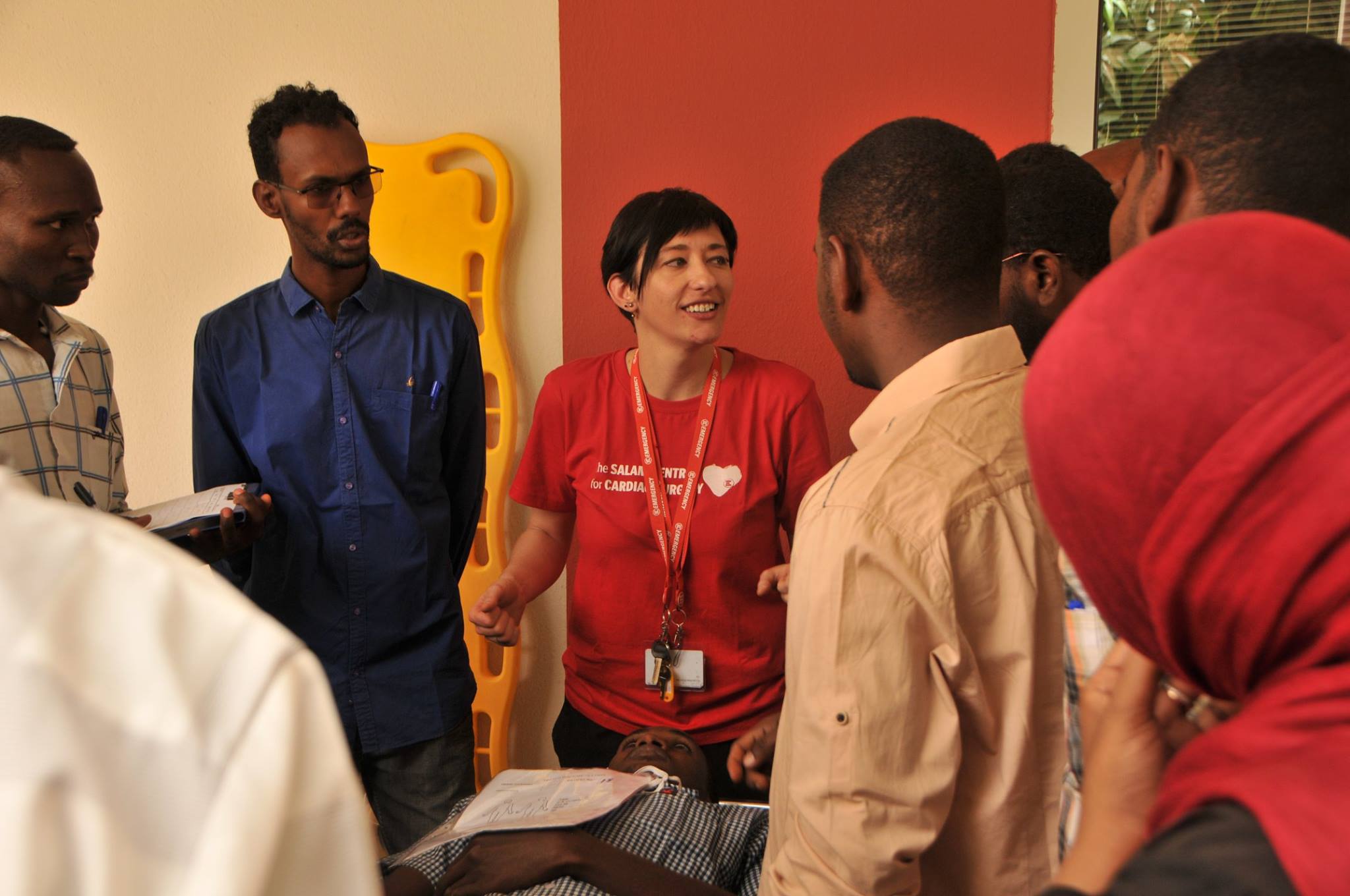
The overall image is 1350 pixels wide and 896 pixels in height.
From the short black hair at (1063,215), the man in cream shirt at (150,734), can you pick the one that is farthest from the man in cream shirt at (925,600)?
the man in cream shirt at (150,734)

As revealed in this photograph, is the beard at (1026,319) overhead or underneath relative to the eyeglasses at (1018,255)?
underneath

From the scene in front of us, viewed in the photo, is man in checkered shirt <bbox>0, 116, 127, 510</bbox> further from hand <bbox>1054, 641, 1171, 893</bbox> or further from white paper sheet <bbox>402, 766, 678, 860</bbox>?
hand <bbox>1054, 641, 1171, 893</bbox>

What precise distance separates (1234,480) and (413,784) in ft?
7.78

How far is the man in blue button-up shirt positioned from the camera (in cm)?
249

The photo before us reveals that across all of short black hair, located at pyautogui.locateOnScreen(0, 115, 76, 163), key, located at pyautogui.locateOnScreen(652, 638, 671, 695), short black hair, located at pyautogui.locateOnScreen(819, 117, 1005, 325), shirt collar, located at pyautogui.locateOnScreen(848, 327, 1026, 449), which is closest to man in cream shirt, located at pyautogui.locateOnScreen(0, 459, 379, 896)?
shirt collar, located at pyautogui.locateOnScreen(848, 327, 1026, 449)

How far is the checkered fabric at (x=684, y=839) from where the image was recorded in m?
1.96

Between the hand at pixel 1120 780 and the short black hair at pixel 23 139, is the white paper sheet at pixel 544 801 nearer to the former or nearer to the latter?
the hand at pixel 1120 780

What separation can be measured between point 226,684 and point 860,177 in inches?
53.2

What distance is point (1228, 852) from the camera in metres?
0.52

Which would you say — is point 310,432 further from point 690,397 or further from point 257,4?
point 257,4

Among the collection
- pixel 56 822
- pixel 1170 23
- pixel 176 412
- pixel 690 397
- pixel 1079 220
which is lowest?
pixel 176 412

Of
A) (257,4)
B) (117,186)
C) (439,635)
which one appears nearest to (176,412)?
(117,186)

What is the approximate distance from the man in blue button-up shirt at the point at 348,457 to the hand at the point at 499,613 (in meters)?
0.14

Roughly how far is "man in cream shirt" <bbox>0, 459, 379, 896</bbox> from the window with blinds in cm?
312
